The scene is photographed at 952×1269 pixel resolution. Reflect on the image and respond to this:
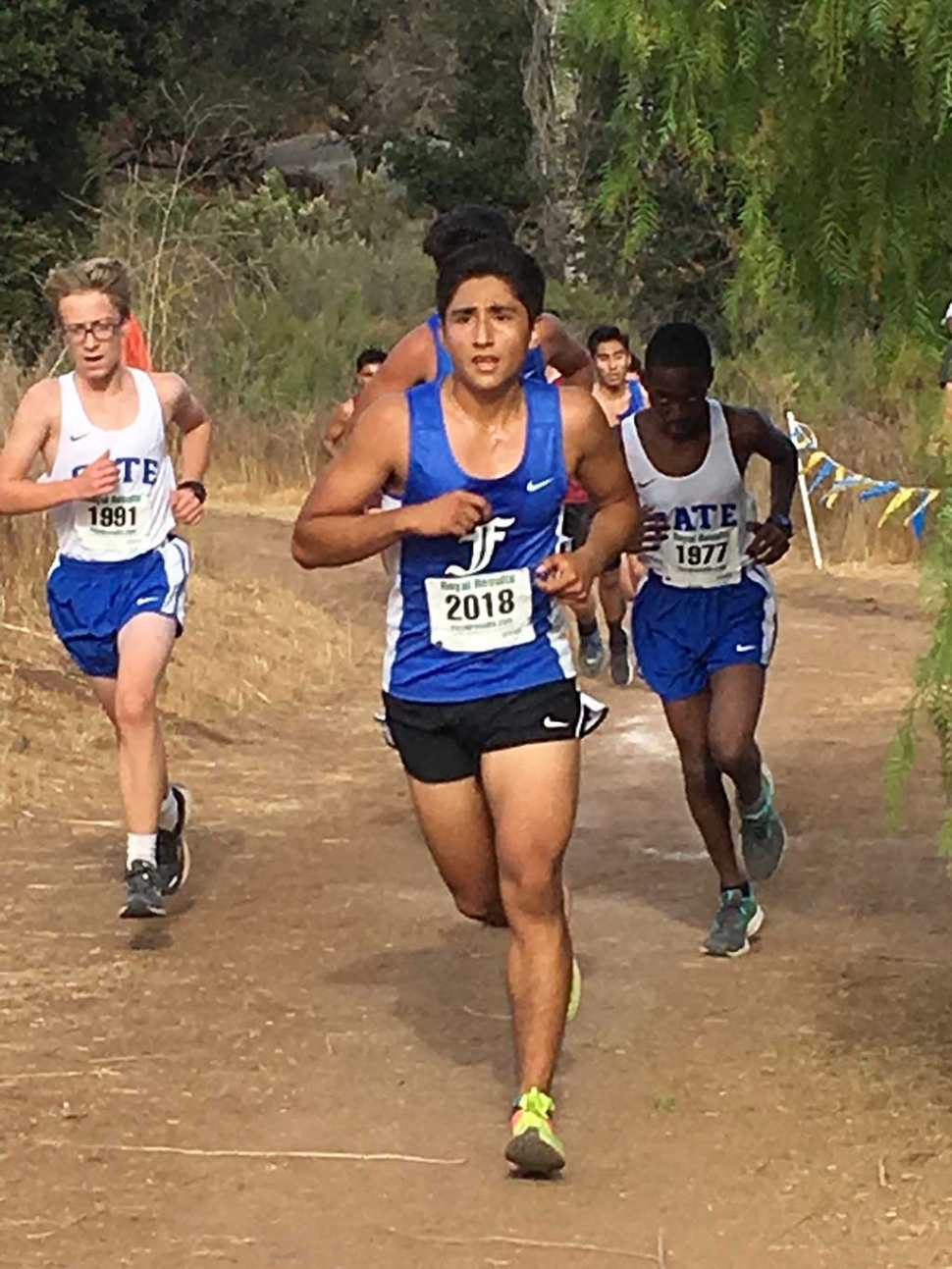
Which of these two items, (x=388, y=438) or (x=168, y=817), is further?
(x=168, y=817)

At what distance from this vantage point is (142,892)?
7.75 meters

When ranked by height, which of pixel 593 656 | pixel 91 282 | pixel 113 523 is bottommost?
pixel 593 656

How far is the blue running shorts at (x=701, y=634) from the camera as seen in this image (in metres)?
7.79

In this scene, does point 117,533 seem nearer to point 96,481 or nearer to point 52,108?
point 96,481

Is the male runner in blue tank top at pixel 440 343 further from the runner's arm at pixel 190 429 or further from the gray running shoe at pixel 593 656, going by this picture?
the gray running shoe at pixel 593 656

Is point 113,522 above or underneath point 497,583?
underneath

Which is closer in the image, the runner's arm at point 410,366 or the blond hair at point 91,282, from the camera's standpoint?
the runner's arm at point 410,366

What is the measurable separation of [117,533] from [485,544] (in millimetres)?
2562

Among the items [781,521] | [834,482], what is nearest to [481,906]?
[781,521]

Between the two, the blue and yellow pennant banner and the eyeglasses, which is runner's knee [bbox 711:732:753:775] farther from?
the blue and yellow pennant banner

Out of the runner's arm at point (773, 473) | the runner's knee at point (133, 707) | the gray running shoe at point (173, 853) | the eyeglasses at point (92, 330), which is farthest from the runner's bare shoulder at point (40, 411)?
the runner's arm at point (773, 473)

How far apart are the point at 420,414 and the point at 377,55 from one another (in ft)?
134

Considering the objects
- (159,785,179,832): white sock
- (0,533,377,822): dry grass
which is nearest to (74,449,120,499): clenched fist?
(159,785,179,832): white sock

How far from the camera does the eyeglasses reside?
794 centimetres
